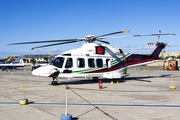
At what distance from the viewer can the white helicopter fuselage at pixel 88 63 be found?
1648 centimetres

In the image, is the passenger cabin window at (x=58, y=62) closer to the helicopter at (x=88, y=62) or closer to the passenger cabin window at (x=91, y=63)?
the helicopter at (x=88, y=62)

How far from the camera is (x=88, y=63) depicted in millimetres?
17750

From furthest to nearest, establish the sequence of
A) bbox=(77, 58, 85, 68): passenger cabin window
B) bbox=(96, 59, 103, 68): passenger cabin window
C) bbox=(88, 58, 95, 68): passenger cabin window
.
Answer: bbox=(96, 59, 103, 68): passenger cabin window, bbox=(88, 58, 95, 68): passenger cabin window, bbox=(77, 58, 85, 68): passenger cabin window

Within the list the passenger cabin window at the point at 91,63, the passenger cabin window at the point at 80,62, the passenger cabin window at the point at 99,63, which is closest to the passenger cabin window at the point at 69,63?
the passenger cabin window at the point at 80,62

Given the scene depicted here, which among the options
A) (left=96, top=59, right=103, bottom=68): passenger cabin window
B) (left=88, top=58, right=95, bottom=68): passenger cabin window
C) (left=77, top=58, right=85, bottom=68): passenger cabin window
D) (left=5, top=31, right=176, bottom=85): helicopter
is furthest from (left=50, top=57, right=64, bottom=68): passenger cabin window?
(left=96, top=59, right=103, bottom=68): passenger cabin window

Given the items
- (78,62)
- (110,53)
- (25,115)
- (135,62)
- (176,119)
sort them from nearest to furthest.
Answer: (176,119)
(25,115)
(78,62)
(110,53)
(135,62)

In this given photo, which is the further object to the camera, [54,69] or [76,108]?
[54,69]

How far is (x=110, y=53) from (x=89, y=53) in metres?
2.55

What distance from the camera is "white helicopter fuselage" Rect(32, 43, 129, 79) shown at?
16484 mm

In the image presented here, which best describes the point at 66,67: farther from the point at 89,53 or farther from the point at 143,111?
the point at 143,111

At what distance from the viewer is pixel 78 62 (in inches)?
683

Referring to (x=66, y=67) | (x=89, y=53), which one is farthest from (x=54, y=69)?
(x=89, y=53)

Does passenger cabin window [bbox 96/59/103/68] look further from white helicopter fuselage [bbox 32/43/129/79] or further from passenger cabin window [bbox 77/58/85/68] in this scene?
passenger cabin window [bbox 77/58/85/68]

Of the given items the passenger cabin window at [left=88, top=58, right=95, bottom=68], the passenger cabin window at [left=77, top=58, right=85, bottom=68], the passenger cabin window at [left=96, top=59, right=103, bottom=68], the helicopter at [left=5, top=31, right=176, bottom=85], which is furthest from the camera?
the passenger cabin window at [left=96, top=59, right=103, bottom=68]
